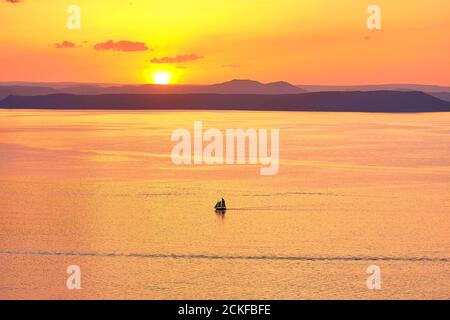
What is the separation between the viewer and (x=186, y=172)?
114812 mm

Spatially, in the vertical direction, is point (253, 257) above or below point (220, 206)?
below

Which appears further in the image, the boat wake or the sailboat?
the sailboat

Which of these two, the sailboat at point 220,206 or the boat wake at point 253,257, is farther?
the sailboat at point 220,206

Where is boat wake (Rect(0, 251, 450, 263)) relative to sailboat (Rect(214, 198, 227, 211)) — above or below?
below

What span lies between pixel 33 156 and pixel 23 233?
7959cm

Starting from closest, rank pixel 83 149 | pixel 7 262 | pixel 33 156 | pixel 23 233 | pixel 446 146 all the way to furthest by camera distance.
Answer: pixel 7 262 → pixel 23 233 → pixel 33 156 → pixel 83 149 → pixel 446 146

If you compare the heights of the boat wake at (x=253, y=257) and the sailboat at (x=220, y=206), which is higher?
the sailboat at (x=220, y=206)

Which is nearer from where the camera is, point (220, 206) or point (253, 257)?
point (253, 257)

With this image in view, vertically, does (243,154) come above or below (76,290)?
above
